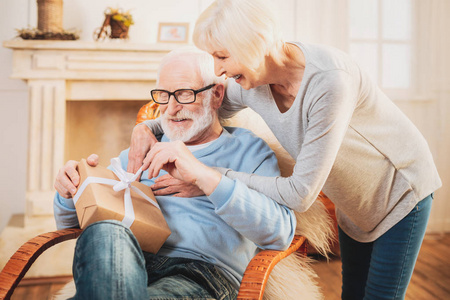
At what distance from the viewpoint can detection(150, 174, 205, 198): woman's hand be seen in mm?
1321

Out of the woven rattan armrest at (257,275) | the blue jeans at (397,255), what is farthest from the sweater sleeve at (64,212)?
the blue jeans at (397,255)

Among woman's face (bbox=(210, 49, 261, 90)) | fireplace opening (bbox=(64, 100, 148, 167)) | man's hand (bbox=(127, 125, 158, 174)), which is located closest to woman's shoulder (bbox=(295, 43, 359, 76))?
woman's face (bbox=(210, 49, 261, 90))

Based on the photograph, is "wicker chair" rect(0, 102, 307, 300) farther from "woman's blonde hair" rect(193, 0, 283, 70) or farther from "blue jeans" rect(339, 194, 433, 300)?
"woman's blonde hair" rect(193, 0, 283, 70)

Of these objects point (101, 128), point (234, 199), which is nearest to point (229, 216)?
point (234, 199)

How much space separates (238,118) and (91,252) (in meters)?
0.89

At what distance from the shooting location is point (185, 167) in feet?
3.65

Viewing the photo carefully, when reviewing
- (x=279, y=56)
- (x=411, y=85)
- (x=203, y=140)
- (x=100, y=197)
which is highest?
(x=411, y=85)

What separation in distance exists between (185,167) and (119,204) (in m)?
0.20

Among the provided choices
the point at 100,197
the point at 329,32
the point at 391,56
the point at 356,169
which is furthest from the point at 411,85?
the point at 100,197

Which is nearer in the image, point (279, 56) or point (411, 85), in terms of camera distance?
point (279, 56)

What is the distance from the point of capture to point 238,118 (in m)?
1.65

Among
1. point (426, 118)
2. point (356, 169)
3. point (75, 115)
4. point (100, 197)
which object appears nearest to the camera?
point (100, 197)

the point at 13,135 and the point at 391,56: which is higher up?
the point at 391,56

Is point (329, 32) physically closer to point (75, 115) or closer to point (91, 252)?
point (75, 115)
